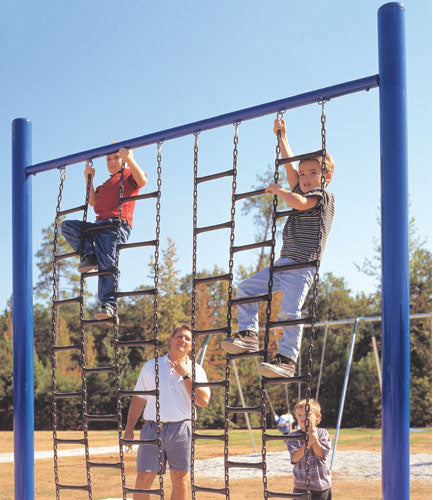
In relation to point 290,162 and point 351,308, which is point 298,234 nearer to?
point 290,162

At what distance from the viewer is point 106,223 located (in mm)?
5062

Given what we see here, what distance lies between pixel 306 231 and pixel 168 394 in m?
1.76

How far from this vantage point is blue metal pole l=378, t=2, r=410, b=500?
11.4 feet

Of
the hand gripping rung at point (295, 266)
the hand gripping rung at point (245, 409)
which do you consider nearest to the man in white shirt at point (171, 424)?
the hand gripping rung at point (245, 409)

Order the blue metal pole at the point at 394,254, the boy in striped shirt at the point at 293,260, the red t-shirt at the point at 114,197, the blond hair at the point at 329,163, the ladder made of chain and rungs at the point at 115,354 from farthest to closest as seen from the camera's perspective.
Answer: the red t-shirt at the point at 114,197, the ladder made of chain and rungs at the point at 115,354, the blond hair at the point at 329,163, the boy in striped shirt at the point at 293,260, the blue metal pole at the point at 394,254

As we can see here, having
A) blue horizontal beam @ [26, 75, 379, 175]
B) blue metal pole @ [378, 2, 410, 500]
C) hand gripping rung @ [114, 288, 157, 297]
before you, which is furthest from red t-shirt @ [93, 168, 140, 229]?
blue metal pole @ [378, 2, 410, 500]

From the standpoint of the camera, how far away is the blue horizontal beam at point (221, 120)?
3.95 meters

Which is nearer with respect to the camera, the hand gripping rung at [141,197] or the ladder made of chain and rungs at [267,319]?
the ladder made of chain and rungs at [267,319]

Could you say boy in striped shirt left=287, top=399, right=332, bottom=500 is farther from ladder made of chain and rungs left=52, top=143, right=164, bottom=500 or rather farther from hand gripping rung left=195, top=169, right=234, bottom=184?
hand gripping rung left=195, top=169, right=234, bottom=184

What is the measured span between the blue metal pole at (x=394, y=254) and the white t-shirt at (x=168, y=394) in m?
1.95

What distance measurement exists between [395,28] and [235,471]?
28.3ft

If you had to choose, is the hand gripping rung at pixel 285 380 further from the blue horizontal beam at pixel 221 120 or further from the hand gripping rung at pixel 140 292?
the blue horizontal beam at pixel 221 120

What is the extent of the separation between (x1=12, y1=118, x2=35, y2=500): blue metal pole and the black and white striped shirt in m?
2.05

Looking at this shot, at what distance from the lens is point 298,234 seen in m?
4.20
